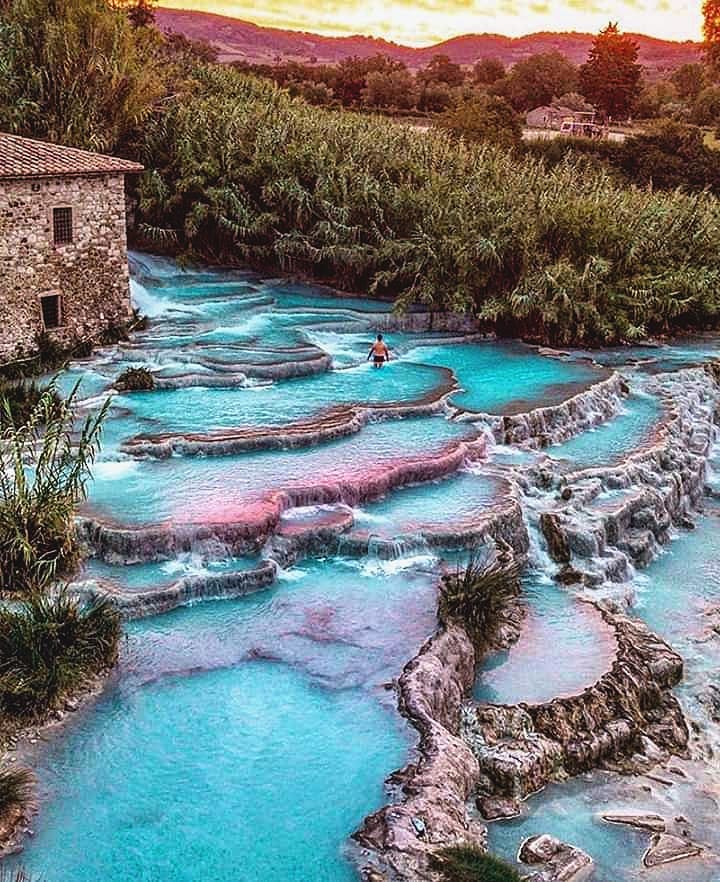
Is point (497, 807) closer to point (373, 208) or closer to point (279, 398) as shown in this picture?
point (279, 398)

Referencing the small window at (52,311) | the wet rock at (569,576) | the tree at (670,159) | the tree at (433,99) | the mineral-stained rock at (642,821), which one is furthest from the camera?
the tree at (433,99)

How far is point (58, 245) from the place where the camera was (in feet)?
72.9

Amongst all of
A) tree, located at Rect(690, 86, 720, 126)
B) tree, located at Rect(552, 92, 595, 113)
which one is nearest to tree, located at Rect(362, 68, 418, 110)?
tree, located at Rect(552, 92, 595, 113)

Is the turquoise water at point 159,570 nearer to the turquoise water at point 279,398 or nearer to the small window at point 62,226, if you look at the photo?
the turquoise water at point 279,398

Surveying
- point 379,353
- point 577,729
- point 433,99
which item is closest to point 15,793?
point 577,729

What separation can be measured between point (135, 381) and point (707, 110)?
57009 millimetres

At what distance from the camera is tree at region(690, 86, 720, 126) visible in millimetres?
67688

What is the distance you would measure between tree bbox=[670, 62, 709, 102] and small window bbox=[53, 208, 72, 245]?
70272mm

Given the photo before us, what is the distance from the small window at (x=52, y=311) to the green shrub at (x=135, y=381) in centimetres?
263

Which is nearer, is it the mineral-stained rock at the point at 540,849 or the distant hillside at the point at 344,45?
the mineral-stained rock at the point at 540,849

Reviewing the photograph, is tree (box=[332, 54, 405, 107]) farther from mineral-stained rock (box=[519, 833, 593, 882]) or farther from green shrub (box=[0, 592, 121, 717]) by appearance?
mineral-stained rock (box=[519, 833, 593, 882])

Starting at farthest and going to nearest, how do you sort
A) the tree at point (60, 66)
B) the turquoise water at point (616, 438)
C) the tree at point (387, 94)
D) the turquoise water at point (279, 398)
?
the tree at point (387, 94), the tree at point (60, 66), the turquoise water at point (616, 438), the turquoise water at point (279, 398)

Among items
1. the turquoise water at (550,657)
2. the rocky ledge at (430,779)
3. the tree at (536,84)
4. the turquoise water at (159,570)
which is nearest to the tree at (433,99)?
the tree at (536,84)

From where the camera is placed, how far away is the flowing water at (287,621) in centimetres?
1016
